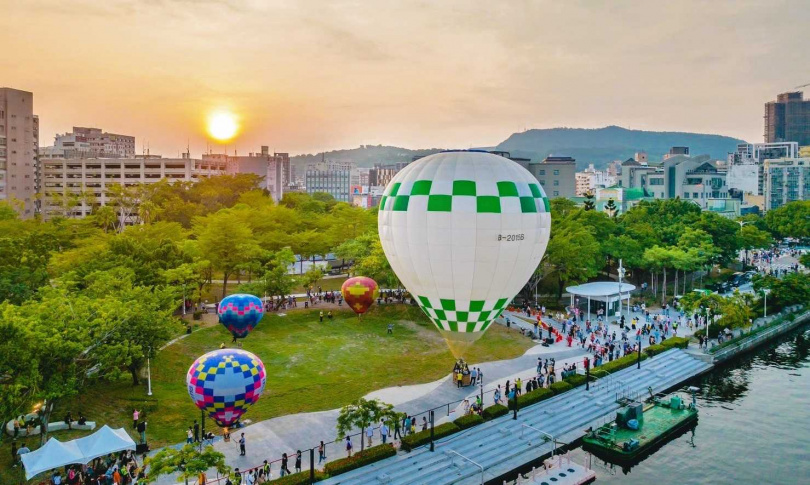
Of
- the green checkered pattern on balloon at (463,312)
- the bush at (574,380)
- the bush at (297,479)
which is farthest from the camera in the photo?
the bush at (574,380)

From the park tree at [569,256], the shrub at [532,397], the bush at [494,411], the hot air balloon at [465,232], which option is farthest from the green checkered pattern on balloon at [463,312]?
the park tree at [569,256]

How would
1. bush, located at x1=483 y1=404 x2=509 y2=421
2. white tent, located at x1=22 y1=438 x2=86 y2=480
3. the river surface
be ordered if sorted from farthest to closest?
bush, located at x1=483 y1=404 x2=509 y2=421, the river surface, white tent, located at x1=22 y1=438 x2=86 y2=480

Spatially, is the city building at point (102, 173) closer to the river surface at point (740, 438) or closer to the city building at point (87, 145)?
the city building at point (87, 145)

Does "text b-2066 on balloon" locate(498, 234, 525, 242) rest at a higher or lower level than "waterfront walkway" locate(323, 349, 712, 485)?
higher

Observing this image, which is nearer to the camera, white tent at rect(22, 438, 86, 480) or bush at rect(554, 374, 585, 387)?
white tent at rect(22, 438, 86, 480)

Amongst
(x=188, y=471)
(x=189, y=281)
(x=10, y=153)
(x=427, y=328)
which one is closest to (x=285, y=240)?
(x=189, y=281)

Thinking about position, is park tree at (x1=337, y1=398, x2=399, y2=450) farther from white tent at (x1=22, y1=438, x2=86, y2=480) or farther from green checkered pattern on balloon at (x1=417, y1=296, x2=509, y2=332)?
white tent at (x1=22, y1=438, x2=86, y2=480)

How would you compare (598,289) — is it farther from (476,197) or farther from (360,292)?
(476,197)

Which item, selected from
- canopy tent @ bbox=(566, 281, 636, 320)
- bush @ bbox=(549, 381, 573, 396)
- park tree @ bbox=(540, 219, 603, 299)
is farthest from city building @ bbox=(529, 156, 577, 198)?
bush @ bbox=(549, 381, 573, 396)
